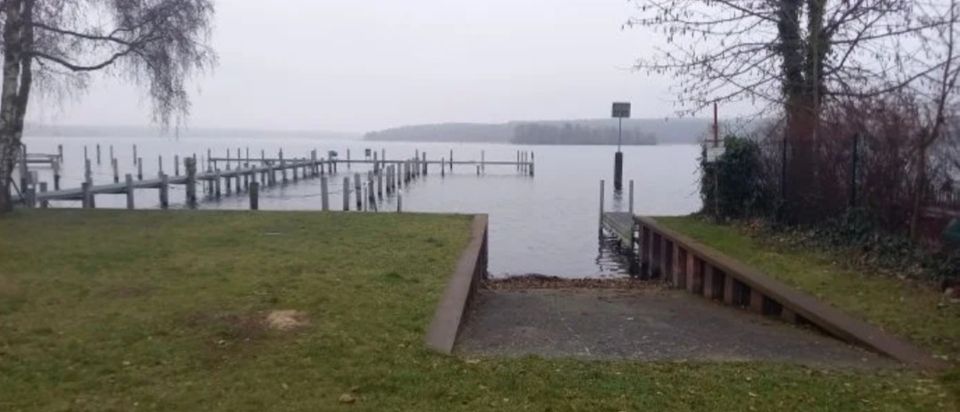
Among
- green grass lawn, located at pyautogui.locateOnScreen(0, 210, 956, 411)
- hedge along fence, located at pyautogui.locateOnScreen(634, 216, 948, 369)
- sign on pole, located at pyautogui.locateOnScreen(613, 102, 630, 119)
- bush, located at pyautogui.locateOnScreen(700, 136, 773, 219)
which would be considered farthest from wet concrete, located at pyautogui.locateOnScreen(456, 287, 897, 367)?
sign on pole, located at pyautogui.locateOnScreen(613, 102, 630, 119)

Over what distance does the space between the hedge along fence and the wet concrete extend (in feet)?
0.48

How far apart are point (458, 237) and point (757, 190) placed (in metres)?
6.49

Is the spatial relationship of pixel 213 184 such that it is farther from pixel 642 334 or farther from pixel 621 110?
pixel 642 334

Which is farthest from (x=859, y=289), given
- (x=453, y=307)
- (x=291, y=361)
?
(x=291, y=361)

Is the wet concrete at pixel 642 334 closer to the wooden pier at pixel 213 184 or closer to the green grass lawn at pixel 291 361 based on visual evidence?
the green grass lawn at pixel 291 361

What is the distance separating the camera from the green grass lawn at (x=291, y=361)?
17.5 feet

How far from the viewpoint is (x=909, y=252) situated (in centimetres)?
1091

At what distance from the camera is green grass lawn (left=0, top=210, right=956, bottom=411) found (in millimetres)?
5320

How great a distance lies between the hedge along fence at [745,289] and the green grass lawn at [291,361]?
991mm

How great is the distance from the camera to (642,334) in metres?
7.85

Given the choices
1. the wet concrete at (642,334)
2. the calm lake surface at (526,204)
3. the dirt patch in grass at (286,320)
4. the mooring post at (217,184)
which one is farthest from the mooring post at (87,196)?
the dirt patch in grass at (286,320)

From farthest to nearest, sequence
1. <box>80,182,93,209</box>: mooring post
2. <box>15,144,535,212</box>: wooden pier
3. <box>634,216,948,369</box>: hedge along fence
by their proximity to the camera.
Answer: <box>15,144,535,212</box>: wooden pier
<box>80,182,93,209</box>: mooring post
<box>634,216,948,369</box>: hedge along fence

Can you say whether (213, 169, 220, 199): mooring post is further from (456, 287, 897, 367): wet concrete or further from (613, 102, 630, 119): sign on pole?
(456, 287, 897, 367): wet concrete

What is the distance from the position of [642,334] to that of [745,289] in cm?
344
